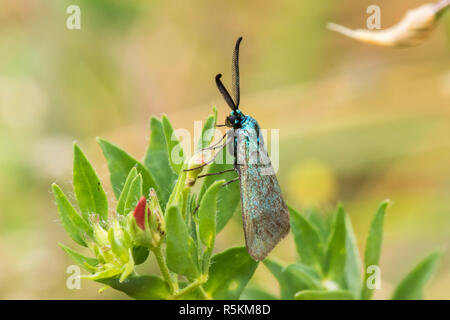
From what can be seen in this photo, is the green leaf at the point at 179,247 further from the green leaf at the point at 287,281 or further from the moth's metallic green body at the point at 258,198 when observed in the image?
the green leaf at the point at 287,281

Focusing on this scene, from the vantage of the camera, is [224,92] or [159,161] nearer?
[159,161]

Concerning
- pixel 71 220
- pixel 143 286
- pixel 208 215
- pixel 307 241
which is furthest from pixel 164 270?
pixel 307 241

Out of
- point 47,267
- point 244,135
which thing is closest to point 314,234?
point 244,135

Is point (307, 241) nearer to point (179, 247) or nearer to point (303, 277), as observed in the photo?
point (303, 277)

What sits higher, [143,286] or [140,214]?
[140,214]

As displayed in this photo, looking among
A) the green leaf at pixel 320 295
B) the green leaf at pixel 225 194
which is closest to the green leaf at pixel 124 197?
the green leaf at pixel 225 194

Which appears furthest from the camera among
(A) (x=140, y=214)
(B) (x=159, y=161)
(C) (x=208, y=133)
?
(B) (x=159, y=161)

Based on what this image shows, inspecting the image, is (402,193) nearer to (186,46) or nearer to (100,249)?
(186,46)
